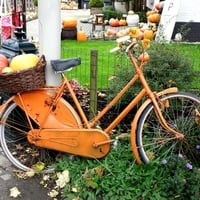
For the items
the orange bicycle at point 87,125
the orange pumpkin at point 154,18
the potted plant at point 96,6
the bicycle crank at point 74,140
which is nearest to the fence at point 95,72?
the orange bicycle at point 87,125

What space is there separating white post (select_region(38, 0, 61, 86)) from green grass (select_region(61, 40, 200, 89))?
1.43 metres

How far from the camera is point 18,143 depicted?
13.4 ft

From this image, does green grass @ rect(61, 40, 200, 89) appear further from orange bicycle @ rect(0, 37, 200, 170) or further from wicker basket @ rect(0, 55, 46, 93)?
wicker basket @ rect(0, 55, 46, 93)

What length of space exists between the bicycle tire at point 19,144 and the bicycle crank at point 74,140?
0.20 m

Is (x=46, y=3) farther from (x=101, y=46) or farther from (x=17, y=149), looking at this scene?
(x=101, y=46)

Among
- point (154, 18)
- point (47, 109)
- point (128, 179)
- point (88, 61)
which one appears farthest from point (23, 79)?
point (154, 18)

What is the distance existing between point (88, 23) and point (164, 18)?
4.45 m

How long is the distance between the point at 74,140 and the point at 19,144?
84cm

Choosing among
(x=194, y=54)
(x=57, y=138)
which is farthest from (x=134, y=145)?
(x=194, y=54)

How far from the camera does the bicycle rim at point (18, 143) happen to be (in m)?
3.66

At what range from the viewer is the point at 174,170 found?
3.12m

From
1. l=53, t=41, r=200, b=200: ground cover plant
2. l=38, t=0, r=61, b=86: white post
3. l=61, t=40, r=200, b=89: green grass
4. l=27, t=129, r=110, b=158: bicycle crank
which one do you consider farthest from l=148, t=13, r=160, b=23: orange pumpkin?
l=27, t=129, r=110, b=158: bicycle crank

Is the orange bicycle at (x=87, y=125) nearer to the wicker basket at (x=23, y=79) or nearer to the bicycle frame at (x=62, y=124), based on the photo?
the bicycle frame at (x=62, y=124)

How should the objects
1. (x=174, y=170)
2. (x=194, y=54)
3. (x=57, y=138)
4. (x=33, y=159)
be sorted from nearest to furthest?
(x=174, y=170)
(x=57, y=138)
(x=33, y=159)
(x=194, y=54)
